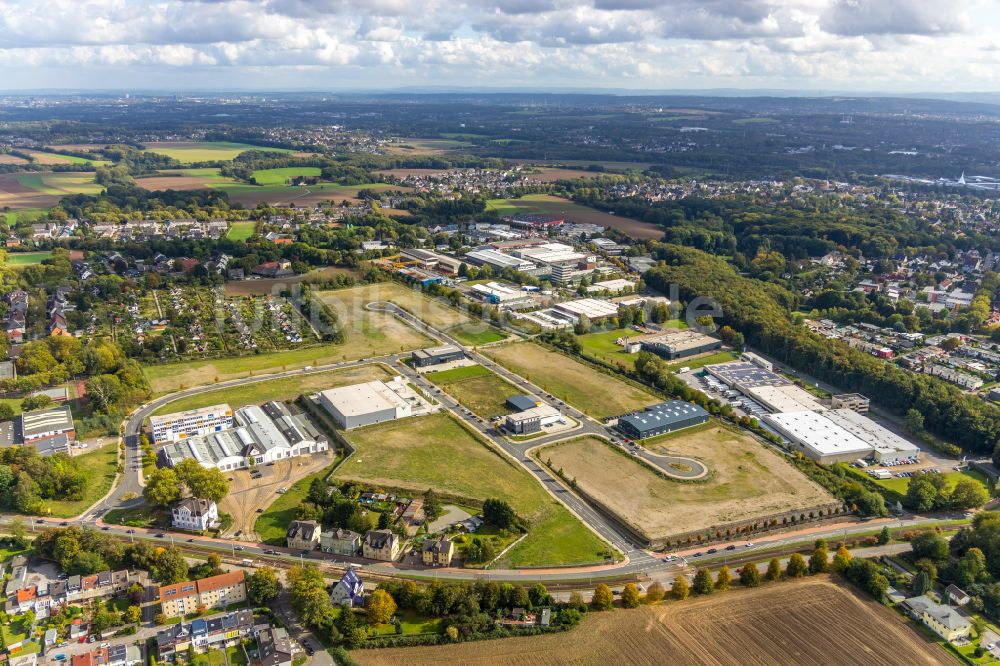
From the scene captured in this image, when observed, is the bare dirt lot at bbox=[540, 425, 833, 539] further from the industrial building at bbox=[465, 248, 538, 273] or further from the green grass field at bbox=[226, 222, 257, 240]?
the green grass field at bbox=[226, 222, 257, 240]

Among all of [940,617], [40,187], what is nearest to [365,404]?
[940,617]

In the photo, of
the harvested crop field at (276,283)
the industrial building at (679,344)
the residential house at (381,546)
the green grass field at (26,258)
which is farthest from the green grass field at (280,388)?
the green grass field at (26,258)

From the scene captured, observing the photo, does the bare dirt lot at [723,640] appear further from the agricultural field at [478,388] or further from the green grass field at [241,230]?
the green grass field at [241,230]

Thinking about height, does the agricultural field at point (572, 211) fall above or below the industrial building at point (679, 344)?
above

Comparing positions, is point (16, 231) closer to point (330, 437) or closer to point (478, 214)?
point (478, 214)

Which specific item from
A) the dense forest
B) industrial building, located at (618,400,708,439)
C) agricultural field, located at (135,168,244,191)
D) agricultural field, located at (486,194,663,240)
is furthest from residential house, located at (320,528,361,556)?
agricultural field, located at (135,168,244,191)

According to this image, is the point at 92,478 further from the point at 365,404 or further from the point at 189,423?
the point at 365,404
